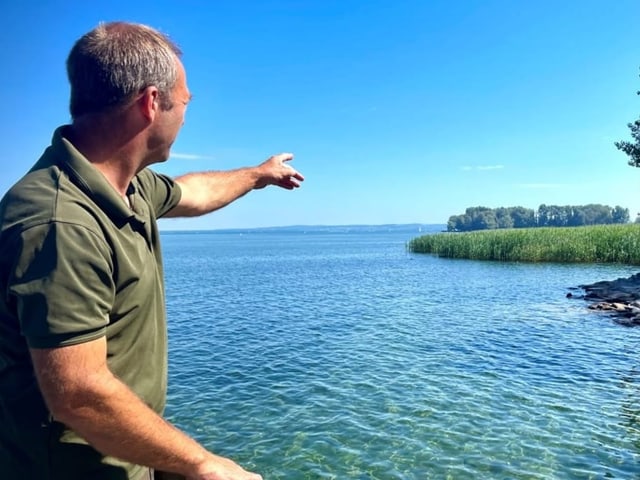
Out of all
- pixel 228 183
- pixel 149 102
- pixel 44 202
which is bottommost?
pixel 44 202

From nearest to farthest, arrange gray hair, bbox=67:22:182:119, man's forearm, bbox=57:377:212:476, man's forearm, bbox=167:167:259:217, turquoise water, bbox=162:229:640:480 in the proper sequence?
1. man's forearm, bbox=57:377:212:476
2. gray hair, bbox=67:22:182:119
3. man's forearm, bbox=167:167:259:217
4. turquoise water, bbox=162:229:640:480

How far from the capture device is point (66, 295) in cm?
162

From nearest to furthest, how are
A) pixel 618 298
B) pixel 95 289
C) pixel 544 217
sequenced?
pixel 95 289 < pixel 618 298 < pixel 544 217

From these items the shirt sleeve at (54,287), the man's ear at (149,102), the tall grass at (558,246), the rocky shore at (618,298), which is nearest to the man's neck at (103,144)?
the man's ear at (149,102)

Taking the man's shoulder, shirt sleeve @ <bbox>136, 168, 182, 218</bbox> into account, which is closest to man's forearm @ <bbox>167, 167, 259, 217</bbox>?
shirt sleeve @ <bbox>136, 168, 182, 218</bbox>

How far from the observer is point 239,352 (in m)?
14.8

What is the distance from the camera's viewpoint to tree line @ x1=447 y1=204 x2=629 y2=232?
181000 mm

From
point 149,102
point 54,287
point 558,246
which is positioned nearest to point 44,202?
point 54,287

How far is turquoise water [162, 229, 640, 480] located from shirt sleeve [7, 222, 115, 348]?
659cm

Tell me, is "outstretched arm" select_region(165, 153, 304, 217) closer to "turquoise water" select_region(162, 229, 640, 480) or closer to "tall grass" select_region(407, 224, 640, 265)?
"turquoise water" select_region(162, 229, 640, 480)

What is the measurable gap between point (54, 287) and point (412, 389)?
34.2 ft

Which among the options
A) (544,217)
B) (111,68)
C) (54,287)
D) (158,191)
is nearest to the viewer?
(54,287)

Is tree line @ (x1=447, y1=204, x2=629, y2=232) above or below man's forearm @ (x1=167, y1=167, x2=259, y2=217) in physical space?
above

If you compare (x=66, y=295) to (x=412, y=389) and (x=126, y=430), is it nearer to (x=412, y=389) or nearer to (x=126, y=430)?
(x=126, y=430)
